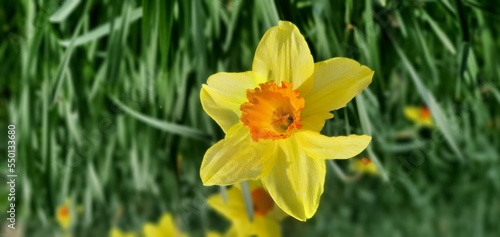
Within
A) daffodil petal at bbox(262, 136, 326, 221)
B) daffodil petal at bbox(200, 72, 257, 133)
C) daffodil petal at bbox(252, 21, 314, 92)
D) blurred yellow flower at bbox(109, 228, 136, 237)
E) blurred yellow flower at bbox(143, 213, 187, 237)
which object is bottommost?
blurred yellow flower at bbox(109, 228, 136, 237)

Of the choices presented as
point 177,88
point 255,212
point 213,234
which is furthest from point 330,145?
point 213,234

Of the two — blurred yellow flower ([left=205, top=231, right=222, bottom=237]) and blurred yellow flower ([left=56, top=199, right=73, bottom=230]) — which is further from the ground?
blurred yellow flower ([left=56, top=199, right=73, bottom=230])

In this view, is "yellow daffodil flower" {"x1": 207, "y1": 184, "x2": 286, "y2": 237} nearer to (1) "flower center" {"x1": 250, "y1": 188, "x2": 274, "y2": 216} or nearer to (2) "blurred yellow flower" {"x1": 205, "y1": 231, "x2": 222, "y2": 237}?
(1) "flower center" {"x1": 250, "y1": 188, "x2": 274, "y2": 216}

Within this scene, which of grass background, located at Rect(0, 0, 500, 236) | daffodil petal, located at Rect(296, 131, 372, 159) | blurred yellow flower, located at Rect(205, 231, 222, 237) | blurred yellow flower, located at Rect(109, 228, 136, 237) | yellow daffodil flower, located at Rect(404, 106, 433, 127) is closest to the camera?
daffodil petal, located at Rect(296, 131, 372, 159)

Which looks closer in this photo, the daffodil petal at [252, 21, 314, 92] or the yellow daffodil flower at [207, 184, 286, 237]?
the daffodil petal at [252, 21, 314, 92]

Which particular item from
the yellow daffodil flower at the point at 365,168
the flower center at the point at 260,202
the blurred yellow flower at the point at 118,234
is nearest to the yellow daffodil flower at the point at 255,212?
the flower center at the point at 260,202

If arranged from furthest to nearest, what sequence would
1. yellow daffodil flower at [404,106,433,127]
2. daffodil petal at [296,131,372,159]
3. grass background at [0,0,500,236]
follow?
yellow daffodil flower at [404,106,433,127] < grass background at [0,0,500,236] < daffodil petal at [296,131,372,159]

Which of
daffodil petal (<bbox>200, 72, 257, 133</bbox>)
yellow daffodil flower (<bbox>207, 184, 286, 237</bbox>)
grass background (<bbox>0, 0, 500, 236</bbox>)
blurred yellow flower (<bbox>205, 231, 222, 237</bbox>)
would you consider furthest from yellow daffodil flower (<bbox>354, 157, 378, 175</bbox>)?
daffodil petal (<bbox>200, 72, 257, 133</bbox>)

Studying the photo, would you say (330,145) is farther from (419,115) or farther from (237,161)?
(419,115)
